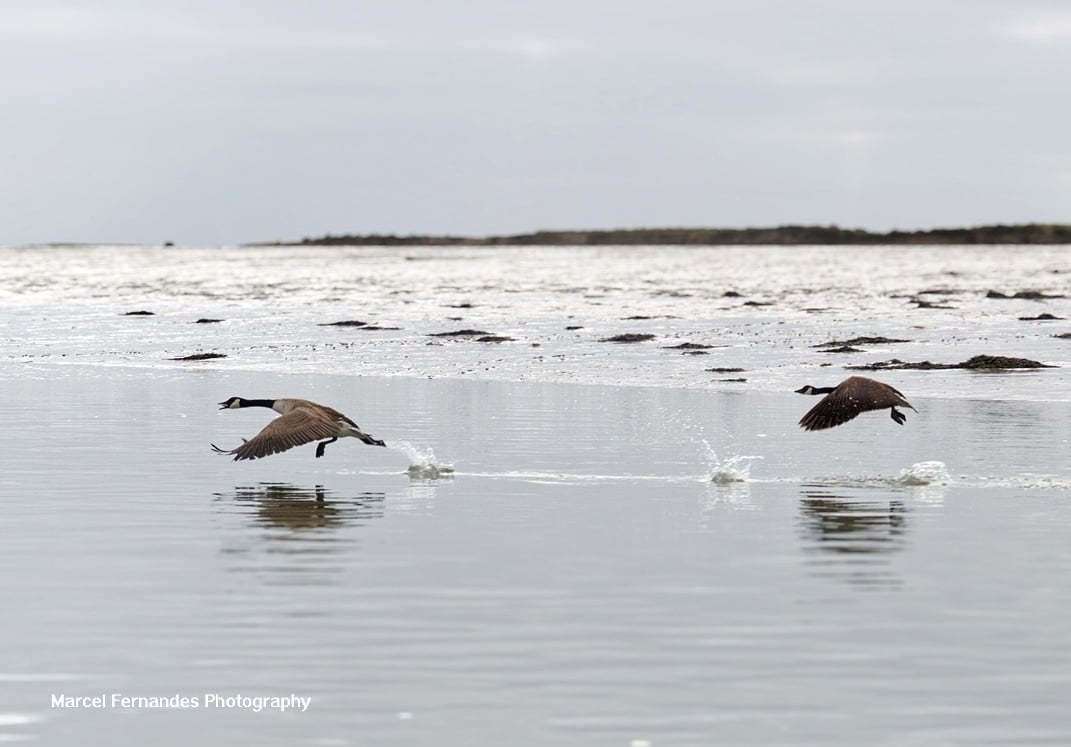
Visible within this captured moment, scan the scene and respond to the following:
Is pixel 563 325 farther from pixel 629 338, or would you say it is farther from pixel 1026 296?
pixel 1026 296

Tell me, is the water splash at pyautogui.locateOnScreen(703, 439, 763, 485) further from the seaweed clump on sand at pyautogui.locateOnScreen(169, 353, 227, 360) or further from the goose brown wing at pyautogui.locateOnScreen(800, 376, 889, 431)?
the seaweed clump on sand at pyautogui.locateOnScreen(169, 353, 227, 360)

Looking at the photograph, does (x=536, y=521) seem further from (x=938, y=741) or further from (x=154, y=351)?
(x=154, y=351)

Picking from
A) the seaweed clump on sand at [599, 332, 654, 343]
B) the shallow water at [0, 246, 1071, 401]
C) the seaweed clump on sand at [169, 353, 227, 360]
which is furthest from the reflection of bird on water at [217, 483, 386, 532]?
the seaweed clump on sand at [599, 332, 654, 343]

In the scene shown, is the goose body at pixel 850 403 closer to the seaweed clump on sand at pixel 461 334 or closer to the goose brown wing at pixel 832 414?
the goose brown wing at pixel 832 414

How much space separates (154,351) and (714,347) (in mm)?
11155

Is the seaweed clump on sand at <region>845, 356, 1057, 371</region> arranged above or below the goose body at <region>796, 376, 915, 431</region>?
below

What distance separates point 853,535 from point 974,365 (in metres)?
17.9

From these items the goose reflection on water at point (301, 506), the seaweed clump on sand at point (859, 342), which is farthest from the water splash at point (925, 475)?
the seaweed clump on sand at point (859, 342)

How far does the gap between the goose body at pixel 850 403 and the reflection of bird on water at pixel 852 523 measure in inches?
123

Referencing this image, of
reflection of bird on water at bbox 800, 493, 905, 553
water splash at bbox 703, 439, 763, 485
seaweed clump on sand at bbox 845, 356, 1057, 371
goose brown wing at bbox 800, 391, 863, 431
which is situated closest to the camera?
reflection of bird on water at bbox 800, 493, 905, 553

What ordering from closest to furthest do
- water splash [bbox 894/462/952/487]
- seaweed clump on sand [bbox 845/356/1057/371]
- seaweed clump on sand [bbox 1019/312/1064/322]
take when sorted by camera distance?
1. water splash [bbox 894/462/952/487]
2. seaweed clump on sand [bbox 845/356/1057/371]
3. seaweed clump on sand [bbox 1019/312/1064/322]

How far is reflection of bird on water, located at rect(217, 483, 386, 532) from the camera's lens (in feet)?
46.4

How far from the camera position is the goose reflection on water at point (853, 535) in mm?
11727

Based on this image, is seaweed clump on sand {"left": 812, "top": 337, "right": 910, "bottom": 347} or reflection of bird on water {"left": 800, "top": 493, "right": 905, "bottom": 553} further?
seaweed clump on sand {"left": 812, "top": 337, "right": 910, "bottom": 347}
